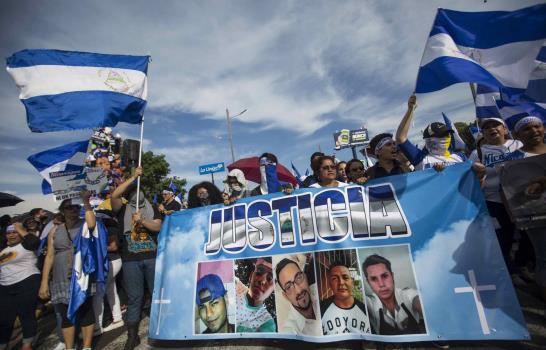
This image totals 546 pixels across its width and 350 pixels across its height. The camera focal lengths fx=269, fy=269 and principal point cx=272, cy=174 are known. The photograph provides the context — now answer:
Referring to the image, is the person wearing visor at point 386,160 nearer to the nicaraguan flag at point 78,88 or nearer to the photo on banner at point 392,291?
the photo on banner at point 392,291

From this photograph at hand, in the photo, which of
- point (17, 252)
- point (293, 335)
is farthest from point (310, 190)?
point (17, 252)

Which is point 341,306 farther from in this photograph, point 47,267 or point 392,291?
point 47,267

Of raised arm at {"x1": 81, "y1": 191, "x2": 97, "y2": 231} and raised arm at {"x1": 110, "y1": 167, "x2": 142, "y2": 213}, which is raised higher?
raised arm at {"x1": 110, "y1": 167, "x2": 142, "y2": 213}

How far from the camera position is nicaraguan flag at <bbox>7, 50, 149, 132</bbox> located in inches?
143

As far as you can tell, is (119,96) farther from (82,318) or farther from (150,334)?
(150,334)

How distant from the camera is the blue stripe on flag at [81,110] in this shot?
360 centimetres

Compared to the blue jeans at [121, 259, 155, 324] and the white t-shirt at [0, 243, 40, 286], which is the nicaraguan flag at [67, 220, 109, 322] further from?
the white t-shirt at [0, 243, 40, 286]

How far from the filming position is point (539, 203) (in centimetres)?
236

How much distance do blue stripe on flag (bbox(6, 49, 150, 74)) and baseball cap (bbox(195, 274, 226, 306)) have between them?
11.0 feet

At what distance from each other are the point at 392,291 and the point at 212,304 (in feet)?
6.50

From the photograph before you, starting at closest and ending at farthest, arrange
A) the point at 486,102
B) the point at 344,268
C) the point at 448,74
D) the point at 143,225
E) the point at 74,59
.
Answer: the point at 344,268, the point at 448,74, the point at 143,225, the point at 74,59, the point at 486,102

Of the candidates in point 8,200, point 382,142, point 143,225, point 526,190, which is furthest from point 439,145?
point 8,200

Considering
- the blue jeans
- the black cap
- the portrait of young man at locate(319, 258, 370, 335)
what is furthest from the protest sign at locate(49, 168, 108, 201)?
the black cap

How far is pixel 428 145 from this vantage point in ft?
11.0
